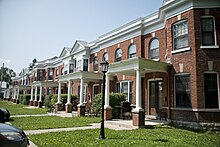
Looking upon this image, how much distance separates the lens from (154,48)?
1497 cm

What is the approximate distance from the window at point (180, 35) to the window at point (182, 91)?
70.4 inches

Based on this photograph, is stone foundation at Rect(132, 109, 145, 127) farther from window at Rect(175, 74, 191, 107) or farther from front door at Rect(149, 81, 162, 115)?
front door at Rect(149, 81, 162, 115)

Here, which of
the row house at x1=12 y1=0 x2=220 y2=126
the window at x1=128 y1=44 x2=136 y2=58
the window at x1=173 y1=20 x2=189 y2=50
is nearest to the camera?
the row house at x1=12 y1=0 x2=220 y2=126

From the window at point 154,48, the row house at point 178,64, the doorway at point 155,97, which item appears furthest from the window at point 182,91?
the window at point 154,48

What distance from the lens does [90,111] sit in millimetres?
17938

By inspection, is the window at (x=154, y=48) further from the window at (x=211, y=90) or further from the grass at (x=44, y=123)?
the grass at (x=44, y=123)

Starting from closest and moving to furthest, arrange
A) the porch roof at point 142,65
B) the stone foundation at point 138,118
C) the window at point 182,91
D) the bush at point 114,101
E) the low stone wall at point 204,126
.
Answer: the low stone wall at point 204,126, the stone foundation at point 138,118, the window at point 182,91, the porch roof at point 142,65, the bush at point 114,101

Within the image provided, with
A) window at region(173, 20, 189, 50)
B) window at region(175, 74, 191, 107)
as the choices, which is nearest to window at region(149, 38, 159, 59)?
window at region(173, 20, 189, 50)

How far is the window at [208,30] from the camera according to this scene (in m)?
10.9

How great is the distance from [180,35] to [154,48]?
3269 mm

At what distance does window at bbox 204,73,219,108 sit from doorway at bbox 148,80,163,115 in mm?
3633

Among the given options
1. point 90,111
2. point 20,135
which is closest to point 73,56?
point 90,111

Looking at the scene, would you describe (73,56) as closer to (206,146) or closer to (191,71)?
(191,71)

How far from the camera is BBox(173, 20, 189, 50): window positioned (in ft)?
37.9
